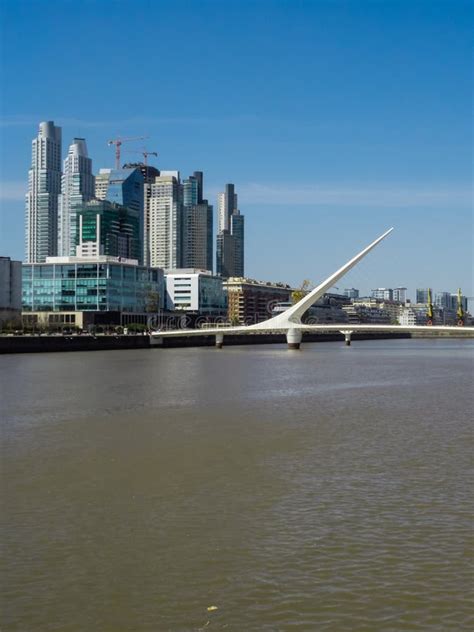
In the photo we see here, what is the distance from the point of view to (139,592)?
19.7 ft

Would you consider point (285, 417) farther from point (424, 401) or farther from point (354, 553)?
point (354, 553)

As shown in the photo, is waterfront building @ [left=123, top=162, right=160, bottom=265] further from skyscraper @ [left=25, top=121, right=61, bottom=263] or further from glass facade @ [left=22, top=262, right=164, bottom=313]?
Answer: glass facade @ [left=22, top=262, right=164, bottom=313]

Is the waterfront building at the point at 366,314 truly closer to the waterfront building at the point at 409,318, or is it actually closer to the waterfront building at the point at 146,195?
the waterfront building at the point at 409,318

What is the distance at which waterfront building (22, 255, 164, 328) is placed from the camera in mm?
77312

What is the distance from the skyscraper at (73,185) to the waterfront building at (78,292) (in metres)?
68.5

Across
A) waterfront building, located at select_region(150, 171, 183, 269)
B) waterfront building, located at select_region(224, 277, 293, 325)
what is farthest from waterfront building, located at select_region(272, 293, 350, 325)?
waterfront building, located at select_region(150, 171, 183, 269)

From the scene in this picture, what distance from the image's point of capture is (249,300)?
123062 millimetres

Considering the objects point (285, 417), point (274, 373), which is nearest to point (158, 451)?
point (285, 417)

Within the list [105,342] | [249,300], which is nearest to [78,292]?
[105,342]

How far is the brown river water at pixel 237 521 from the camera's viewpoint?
5.66 metres

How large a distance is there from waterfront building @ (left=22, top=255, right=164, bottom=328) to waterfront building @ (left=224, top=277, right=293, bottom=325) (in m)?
35.3

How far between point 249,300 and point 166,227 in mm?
50021

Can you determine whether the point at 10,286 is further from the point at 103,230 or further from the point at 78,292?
the point at 103,230

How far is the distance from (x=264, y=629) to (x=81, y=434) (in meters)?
9.29
